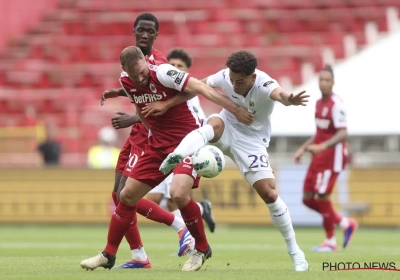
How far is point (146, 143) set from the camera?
8.76m

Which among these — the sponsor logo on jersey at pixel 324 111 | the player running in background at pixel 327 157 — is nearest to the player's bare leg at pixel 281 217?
the player running in background at pixel 327 157

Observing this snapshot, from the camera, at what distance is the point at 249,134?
8.55 meters

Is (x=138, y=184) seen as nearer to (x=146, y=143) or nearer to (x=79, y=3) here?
(x=146, y=143)

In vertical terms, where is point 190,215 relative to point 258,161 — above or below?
below

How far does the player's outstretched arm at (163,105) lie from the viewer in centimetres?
799

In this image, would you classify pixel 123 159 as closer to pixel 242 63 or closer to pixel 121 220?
pixel 121 220

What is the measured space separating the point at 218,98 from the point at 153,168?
0.82 m

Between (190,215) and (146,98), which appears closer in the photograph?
(146,98)

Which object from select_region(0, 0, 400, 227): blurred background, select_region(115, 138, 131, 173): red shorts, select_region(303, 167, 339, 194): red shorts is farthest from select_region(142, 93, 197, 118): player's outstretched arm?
select_region(0, 0, 400, 227): blurred background

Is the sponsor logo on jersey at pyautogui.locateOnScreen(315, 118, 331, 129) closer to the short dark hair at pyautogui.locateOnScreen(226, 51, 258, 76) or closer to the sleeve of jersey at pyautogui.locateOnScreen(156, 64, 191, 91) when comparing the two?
the short dark hair at pyautogui.locateOnScreen(226, 51, 258, 76)

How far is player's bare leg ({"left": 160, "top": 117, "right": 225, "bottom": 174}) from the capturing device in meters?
7.71

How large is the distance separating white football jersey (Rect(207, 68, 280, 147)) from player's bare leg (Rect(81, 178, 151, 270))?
1104mm

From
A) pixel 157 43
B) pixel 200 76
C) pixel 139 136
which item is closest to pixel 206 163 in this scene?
pixel 139 136

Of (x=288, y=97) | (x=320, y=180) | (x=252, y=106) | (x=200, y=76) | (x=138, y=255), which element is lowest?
(x=138, y=255)
